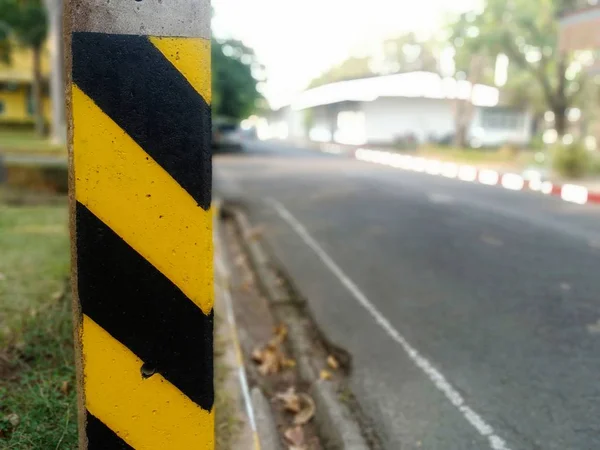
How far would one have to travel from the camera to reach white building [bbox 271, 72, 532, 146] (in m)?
43.4

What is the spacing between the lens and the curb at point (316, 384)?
383cm

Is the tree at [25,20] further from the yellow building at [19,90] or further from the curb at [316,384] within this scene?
the curb at [316,384]

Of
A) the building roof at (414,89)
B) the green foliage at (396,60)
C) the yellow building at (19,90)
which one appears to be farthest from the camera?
the green foliage at (396,60)

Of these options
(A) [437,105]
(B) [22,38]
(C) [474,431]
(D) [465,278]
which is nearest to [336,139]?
(A) [437,105]

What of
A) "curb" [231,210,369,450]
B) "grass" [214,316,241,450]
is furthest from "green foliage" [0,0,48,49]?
"grass" [214,316,241,450]

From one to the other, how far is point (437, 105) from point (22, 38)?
2690 cm

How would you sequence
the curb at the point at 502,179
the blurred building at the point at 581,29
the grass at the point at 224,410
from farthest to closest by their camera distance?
the blurred building at the point at 581,29
the curb at the point at 502,179
the grass at the point at 224,410

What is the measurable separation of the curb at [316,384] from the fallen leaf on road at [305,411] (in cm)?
4

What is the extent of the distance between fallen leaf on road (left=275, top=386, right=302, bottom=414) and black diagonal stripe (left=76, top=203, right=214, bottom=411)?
2292 millimetres

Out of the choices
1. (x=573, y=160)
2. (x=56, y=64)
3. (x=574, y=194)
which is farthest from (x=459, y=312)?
(x=56, y=64)

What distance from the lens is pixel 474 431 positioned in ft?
12.5

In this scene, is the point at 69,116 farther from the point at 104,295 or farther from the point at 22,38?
the point at 22,38

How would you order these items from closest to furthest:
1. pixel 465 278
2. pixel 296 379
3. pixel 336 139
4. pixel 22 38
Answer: pixel 296 379
pixel 465 278
pixel 22 38
pixel 336 139

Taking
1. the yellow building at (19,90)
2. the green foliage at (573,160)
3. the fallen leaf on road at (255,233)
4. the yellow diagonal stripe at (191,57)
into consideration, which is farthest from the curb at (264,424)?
the yellow building at (19,90)
